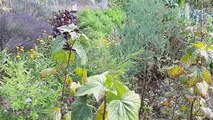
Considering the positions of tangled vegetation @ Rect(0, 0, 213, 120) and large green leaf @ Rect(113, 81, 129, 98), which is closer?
large green leaf @ Rect(113, 81, 129, 98)

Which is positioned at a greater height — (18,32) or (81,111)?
(81,111)

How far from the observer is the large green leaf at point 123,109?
1.94m

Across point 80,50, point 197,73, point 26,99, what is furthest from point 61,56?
point 197,73

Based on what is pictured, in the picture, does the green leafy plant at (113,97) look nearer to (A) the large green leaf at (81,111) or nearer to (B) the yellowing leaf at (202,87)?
(A) the large green leaf at (81,111)

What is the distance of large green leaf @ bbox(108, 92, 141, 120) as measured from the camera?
194 cm

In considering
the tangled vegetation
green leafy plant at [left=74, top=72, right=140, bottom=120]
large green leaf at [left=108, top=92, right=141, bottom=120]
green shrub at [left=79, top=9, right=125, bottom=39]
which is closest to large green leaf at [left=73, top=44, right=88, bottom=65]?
the tangled vegetation

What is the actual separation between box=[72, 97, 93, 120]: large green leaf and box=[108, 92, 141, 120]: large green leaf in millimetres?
146

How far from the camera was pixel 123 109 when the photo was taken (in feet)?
6.41

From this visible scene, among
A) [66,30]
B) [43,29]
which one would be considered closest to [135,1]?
[43,29]

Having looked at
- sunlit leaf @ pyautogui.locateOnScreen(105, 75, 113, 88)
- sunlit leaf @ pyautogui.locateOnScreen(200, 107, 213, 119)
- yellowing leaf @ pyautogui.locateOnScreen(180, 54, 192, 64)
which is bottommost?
sunlit leaf @ pyautogui.locateOnScreen(200, 107, 213, 119)

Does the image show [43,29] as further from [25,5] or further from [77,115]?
[77,115]

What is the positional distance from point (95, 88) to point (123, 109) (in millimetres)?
161

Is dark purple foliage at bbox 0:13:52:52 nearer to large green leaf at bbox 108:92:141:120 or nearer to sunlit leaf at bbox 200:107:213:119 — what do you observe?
sunlit leaf at bbox 200:107:213:119

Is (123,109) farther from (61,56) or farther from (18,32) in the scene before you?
(18,32)
